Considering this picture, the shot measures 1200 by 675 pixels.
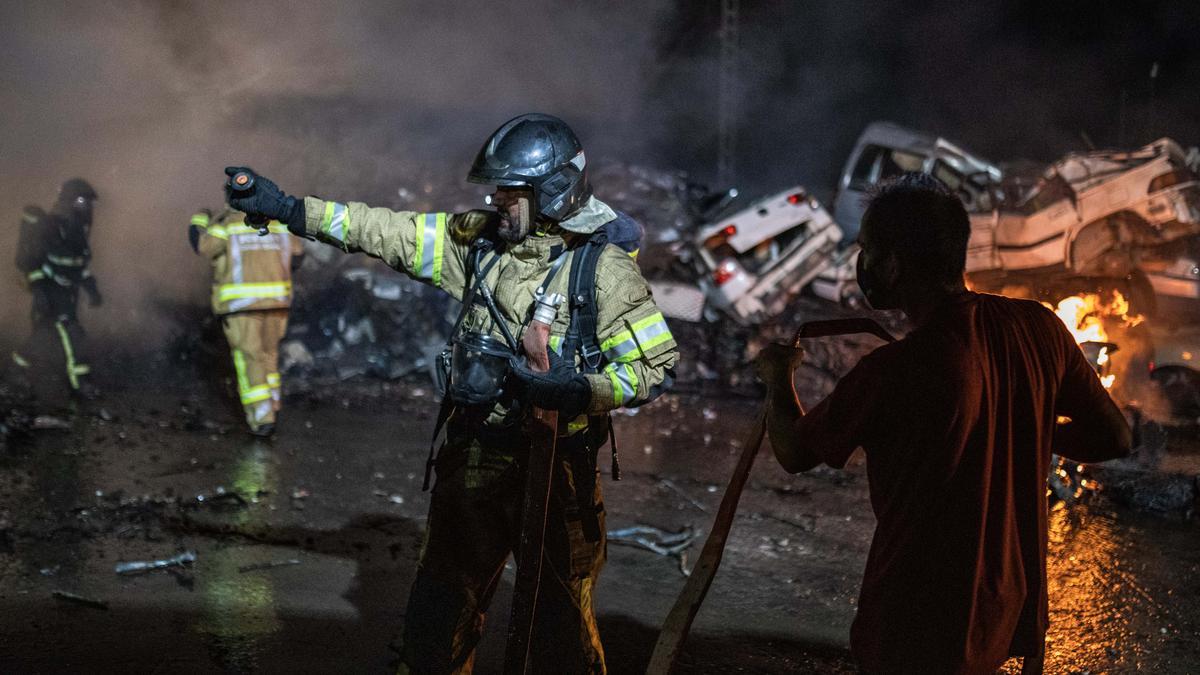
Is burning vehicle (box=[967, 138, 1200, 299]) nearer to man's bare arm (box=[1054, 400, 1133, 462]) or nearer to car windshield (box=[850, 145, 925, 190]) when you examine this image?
car windshield (box=[850, 145, 925, 190])

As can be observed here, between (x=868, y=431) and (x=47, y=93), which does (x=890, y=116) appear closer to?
(x=47, y=93)

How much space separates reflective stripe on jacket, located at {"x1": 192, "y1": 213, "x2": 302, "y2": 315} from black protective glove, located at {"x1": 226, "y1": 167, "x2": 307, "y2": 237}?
3959 mm

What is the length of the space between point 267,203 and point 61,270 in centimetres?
666

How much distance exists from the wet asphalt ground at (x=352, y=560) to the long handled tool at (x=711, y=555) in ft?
5.01

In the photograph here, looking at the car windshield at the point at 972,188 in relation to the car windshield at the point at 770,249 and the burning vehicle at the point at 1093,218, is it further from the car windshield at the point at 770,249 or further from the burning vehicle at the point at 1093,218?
the car windshield at the point at 770,249

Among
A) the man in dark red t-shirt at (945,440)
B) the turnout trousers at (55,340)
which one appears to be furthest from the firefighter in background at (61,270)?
the man in dark red t-shirt at (945,440)

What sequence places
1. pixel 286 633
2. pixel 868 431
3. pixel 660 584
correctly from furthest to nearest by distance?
pixel 660 584, pixel 286 633, pixel 868 431

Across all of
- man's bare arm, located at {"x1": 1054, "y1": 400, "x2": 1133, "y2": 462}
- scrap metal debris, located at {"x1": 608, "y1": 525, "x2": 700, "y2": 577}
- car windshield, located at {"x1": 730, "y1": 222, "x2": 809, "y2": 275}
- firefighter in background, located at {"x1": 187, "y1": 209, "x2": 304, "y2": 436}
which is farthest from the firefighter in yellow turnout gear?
car windshield, located at {"x1": 730, "y1": 222, "x2": 809, "y2": 275}

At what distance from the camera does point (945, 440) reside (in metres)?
1.96

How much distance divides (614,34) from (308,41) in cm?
592

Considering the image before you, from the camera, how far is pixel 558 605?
2967 millimetres

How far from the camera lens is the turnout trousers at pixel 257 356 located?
6.95 meters

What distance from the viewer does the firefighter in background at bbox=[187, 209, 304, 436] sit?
6863 millimetres

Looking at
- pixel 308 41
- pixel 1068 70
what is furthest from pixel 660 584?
pixel 1068 70
